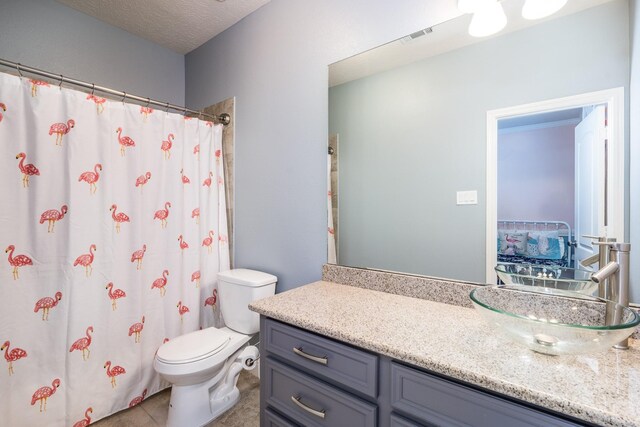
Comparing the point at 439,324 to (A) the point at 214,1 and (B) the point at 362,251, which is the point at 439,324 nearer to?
(B) the point at 362,251

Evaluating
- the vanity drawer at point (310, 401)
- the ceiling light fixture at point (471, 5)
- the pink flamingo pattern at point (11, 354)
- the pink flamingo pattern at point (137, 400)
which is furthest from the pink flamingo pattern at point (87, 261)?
the ceiling light fixture at point (471, 5)

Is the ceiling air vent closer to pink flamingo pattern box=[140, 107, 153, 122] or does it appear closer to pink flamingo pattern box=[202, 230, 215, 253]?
pink flamingo pattern box=[140, 107, 153, 122]

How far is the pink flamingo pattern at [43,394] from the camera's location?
4.65 feet

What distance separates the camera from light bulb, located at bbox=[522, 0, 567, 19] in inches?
38.9

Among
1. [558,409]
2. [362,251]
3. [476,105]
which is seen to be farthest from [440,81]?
[558,409]

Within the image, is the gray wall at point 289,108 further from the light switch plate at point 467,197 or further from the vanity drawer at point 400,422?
the vanity drawer at point 400,422

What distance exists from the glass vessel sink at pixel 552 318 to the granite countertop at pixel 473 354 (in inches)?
2.0

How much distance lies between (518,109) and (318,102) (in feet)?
3.20

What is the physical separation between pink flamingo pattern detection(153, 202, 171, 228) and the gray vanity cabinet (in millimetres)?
1099

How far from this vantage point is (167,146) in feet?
6.15

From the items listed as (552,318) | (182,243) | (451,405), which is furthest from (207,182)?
(552,318)

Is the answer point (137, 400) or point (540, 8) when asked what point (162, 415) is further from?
point (540, 8)

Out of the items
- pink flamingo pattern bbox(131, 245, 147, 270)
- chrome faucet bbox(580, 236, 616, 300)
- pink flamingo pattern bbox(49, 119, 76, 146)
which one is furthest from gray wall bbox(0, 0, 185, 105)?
chrome faucet bbox(580, 236, 616, 300)

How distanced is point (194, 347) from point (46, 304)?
764mm
